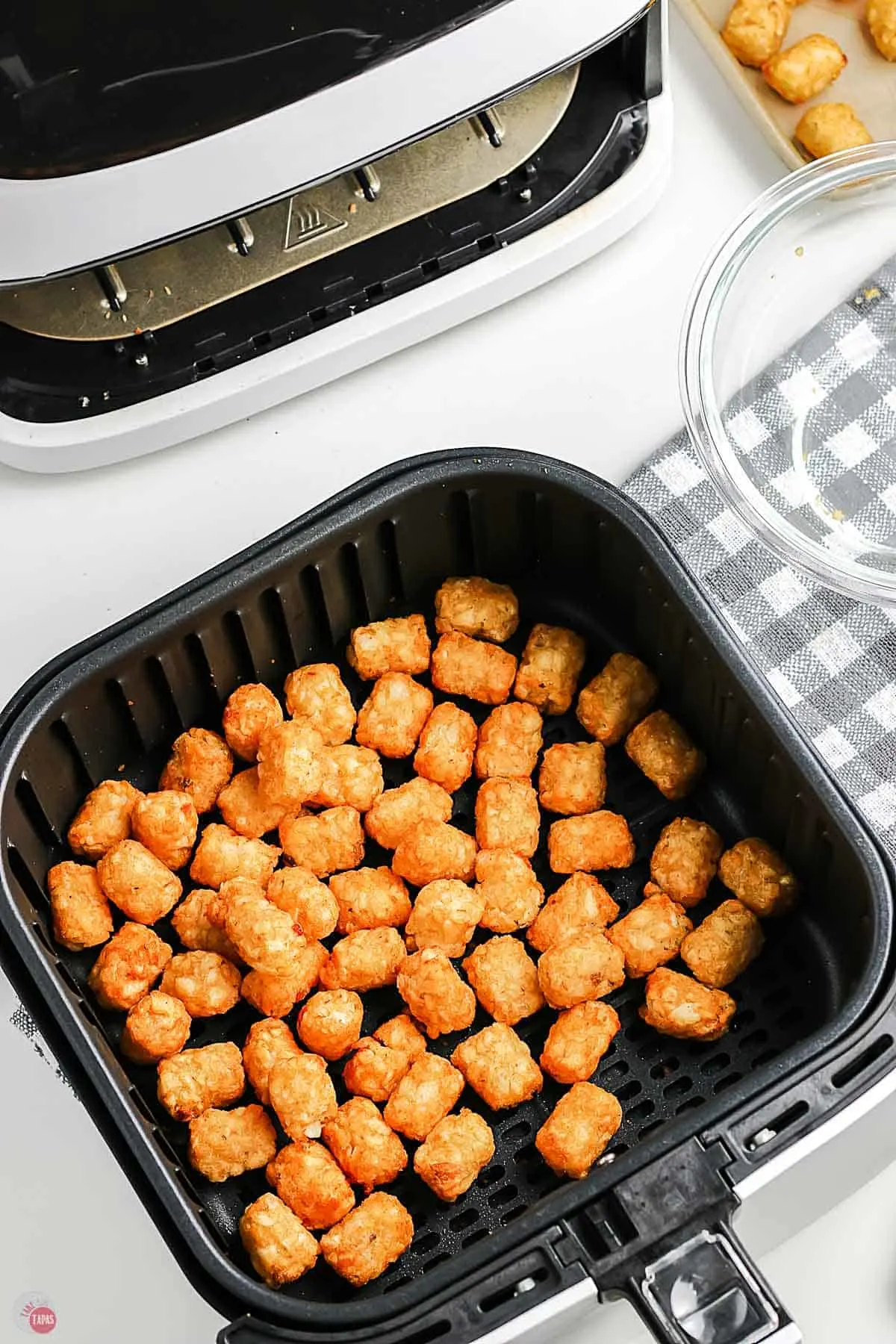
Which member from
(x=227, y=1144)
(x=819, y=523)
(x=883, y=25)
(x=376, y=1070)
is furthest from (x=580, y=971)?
(x=883, y=25)

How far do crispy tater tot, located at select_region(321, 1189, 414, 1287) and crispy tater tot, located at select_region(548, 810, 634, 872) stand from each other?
0.84 feet

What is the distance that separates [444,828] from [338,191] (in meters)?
0.46

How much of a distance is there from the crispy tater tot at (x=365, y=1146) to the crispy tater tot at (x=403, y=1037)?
0.14ft

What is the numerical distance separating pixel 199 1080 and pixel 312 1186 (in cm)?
10

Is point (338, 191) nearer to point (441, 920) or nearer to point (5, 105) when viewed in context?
point (5, 105)

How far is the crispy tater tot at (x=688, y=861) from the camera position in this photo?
1.11m

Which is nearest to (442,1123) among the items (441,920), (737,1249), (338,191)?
(441,920)

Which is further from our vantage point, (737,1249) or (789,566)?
(789,566)

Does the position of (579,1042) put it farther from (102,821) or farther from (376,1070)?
(102,821)

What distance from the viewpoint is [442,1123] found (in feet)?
3.44

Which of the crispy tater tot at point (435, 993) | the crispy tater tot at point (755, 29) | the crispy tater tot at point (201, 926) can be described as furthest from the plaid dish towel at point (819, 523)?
the crispy tater tot at point (201, 926)

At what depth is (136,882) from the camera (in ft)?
3.63

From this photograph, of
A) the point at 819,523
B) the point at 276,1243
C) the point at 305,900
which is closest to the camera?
the point at 276,1243

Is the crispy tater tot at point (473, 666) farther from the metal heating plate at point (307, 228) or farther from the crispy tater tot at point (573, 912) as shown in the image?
the metal heating plate at point (307, 228)
